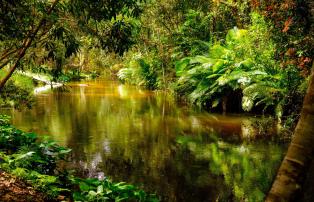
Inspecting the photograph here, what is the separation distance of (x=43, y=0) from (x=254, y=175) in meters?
4.75

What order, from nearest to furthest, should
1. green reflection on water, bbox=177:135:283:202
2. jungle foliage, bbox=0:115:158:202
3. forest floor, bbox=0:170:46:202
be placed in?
forest floor, bbox=0:170:46:202 → jungle foliage, bbox=0:115:158:202 → green reflection on water, bbox=177:135:283:202

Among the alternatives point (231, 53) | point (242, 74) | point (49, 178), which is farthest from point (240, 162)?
point (231, 53)

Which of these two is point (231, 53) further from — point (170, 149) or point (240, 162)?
point (240, 162)

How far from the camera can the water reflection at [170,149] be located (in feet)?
22.8

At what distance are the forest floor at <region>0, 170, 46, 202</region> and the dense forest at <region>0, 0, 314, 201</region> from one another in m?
0.03

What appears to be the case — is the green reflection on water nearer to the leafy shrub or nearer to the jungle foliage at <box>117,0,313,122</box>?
the jungle foliage at <box>117,0,313,122</box>

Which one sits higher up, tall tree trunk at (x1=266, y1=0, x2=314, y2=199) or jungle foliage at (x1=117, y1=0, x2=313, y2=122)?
jungle foliage at (x1=117, y1=0, x2=313, y2=122)

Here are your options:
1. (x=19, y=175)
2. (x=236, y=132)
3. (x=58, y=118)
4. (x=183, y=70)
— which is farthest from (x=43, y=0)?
(x=183, y=70)

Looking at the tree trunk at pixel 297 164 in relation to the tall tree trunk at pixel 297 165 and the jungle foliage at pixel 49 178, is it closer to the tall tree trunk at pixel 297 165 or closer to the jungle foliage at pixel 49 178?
the tall tree trunk at pixel 297 165

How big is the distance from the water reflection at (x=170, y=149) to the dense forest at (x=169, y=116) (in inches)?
1.3

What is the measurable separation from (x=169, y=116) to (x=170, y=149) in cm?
575

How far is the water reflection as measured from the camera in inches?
274

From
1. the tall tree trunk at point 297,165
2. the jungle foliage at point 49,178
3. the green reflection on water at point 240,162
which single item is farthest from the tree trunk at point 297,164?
the green reflection on water at point 240,162

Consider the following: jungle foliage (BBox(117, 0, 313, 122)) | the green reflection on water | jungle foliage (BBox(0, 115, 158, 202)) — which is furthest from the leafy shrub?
jungle foliage (BBox(0, 115, 158, 202))
